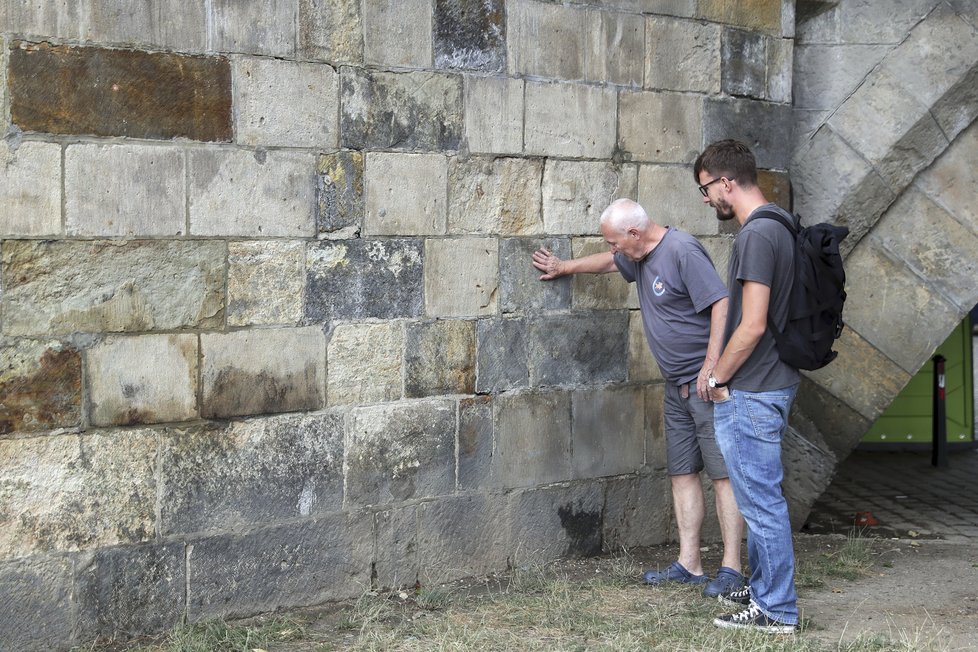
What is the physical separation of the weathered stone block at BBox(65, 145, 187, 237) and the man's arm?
1.79 meters

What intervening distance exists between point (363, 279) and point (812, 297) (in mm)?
1925

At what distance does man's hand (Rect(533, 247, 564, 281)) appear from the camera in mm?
5742

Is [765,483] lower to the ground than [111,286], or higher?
lower

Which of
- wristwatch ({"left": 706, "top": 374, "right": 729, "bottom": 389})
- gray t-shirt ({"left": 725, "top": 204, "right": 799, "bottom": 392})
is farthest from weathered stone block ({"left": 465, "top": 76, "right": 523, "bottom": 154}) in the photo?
wristwatch ({"left": 706, "top": 374, "right": 729, "bottom": 389})

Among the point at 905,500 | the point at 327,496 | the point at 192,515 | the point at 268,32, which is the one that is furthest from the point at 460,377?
the point at 905,500

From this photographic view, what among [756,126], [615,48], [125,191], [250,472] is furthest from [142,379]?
[756,126]

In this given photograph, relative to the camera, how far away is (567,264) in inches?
227

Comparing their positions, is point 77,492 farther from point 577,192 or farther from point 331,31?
point 577,192

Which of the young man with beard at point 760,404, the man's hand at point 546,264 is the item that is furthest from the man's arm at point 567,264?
the young man with beard at point 760,404

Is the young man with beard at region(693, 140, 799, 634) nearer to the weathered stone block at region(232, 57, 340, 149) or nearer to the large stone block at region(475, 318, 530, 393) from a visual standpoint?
the large stone block at region(475, 318, 530, 393)

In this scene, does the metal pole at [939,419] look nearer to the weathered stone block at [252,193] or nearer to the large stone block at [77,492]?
the weathered stone block at [252,193]

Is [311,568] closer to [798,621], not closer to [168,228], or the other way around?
[168,228]

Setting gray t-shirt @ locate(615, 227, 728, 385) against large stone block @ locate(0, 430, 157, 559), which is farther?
gray t-shirt @ locate(615, 227, 728, 385)

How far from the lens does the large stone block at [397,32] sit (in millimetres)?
5172
